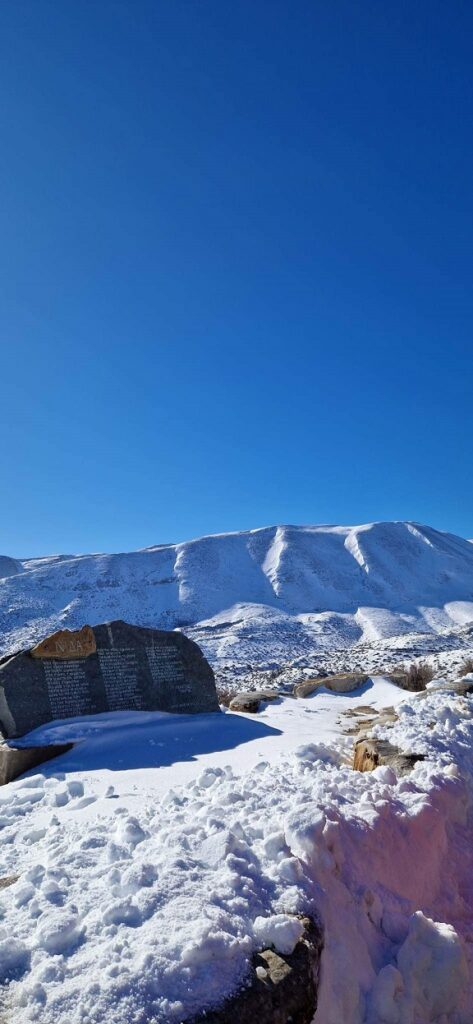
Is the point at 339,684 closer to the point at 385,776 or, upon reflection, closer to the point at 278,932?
the point at 385,776

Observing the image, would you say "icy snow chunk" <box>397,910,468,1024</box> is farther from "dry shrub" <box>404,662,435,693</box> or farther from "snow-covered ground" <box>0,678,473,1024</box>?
"dry shrub" <box>404,662,435,693</box>

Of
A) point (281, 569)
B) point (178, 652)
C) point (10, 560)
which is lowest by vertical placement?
point (178, 652)

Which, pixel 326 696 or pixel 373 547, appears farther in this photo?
pixel 373 547

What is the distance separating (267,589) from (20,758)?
2481 inches

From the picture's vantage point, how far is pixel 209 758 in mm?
6574

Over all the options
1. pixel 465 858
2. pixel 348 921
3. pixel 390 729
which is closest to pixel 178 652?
pixel 390 729

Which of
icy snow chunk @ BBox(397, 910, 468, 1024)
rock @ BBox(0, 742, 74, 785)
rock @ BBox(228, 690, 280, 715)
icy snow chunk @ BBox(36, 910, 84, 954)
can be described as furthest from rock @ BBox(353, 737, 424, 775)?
rock @ BBox(228, 690, 280, 715)

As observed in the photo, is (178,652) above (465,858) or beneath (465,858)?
above

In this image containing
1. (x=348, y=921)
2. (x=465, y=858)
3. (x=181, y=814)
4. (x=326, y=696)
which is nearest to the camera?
(x=348, y=921)

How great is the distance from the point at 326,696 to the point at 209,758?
780 centimetres

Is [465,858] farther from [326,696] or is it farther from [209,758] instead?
[326,696]

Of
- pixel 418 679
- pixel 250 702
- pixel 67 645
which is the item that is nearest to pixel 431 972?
pixel 67 645

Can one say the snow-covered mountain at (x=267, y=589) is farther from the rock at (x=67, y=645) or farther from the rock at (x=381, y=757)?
the rock at (x=381, y=757)

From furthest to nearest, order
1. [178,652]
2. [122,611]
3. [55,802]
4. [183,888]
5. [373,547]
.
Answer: [373,547], [122,611], [178,652], [55,802], [183,888]
